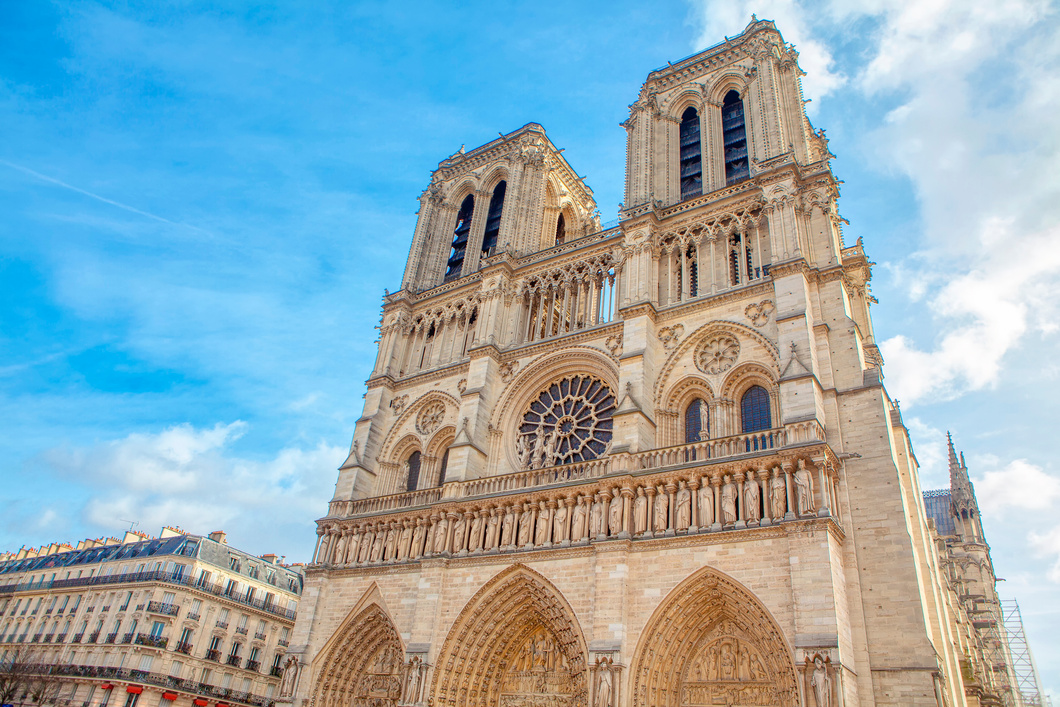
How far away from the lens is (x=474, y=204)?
26.4 metres

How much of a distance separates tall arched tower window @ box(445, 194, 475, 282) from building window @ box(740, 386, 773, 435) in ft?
39.2

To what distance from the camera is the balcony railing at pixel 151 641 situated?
26.1 meters

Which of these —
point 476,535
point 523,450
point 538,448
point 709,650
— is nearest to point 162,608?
point 476,535

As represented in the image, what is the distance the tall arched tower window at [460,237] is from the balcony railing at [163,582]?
15515mm

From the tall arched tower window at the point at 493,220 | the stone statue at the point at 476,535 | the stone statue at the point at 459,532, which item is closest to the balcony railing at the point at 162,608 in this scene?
the stone statue at the point at 459,532

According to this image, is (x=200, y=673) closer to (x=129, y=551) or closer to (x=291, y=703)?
(x=129, y=551)

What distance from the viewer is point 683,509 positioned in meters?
14.4

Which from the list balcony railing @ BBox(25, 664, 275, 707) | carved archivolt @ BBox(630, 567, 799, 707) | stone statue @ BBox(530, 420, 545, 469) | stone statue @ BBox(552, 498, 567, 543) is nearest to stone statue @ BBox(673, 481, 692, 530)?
carved archivolt @ BBox(630, 567, 799, 707)

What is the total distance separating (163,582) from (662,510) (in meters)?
21.4

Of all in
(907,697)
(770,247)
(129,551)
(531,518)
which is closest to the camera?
(907,697)

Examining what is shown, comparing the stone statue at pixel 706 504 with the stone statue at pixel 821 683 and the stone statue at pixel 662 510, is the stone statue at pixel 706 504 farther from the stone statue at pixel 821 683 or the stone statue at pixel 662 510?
the stone statue at pixel 821 683

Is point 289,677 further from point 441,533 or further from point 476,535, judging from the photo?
point 476,535

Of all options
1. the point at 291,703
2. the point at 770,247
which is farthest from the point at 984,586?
the point at 291,703

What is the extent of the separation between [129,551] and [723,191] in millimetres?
27813
